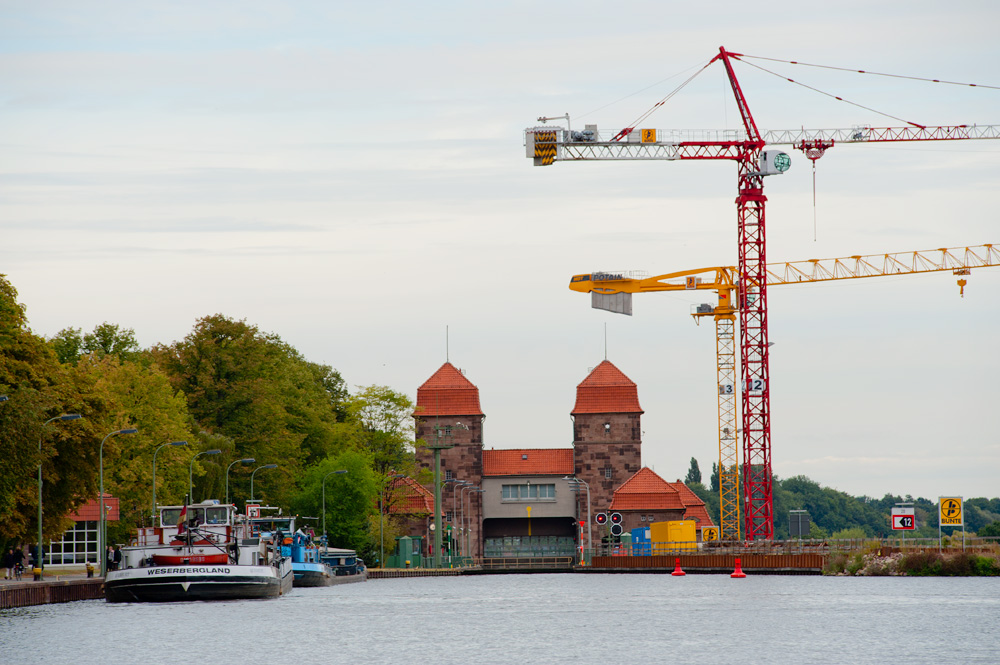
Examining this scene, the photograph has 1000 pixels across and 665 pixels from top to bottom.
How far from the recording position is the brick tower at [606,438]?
14525 centimetres

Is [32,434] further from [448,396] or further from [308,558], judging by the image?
[448,396]

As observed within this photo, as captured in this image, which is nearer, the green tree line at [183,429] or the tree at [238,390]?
the green tree line at [183,429]

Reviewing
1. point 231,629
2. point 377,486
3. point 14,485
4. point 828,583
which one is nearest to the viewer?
point 231,629

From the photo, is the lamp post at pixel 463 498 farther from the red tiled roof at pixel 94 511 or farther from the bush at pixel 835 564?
the bush at pixel 835 564

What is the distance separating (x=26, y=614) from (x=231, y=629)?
344 inches

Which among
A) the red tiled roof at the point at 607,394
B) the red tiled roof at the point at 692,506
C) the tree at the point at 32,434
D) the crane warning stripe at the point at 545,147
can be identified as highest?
the crane warning stripe at the point at 545,147

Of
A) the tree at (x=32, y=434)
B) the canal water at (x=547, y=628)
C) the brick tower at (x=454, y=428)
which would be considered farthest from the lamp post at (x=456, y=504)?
the tree at (x=32, y=434)

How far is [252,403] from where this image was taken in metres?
91.4

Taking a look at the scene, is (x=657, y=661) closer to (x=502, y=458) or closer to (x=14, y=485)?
(x=14, y=485)

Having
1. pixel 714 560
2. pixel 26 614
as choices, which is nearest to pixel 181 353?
pixel 714 560

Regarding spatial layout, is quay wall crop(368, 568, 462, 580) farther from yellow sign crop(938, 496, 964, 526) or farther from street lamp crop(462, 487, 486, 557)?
yellow sign crop(938, 496, 964, 526)

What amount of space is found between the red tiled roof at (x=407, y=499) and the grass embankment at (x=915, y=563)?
140 ft

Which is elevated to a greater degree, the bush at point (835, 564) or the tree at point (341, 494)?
the tree at point (341, 494)

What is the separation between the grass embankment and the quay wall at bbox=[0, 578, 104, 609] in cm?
3922
